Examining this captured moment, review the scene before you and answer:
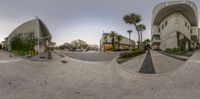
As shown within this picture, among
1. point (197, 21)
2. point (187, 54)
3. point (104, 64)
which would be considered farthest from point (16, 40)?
point (197, 21)

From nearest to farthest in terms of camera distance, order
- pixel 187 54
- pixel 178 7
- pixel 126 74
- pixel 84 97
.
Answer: pixel 178 7 < pixel 187 54 < pixel 126 74 < pixel 84 97

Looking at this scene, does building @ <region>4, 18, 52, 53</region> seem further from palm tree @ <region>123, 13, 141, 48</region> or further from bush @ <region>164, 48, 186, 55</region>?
bush @ <region>164, 48, 186, 55</region>

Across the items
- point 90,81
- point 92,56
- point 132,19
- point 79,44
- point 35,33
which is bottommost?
point 90,81

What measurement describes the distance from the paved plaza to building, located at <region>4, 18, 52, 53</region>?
23 cm

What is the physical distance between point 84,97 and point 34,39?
3.06ft

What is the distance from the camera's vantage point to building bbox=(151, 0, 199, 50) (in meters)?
1.63

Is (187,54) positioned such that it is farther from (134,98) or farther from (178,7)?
(134,98)

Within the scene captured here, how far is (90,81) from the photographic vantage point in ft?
7.09

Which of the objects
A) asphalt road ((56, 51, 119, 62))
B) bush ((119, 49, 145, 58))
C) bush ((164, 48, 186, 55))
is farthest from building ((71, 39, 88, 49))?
bush ((164, 48, 186, 55))

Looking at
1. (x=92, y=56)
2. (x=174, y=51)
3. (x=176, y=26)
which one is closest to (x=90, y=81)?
(x=92, y=56)

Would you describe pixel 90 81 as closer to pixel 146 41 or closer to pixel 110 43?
pixel 110 43

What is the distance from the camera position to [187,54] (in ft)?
5.79

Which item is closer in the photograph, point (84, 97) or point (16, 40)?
point (16, 40)

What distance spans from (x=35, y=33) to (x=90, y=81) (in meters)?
0.90
